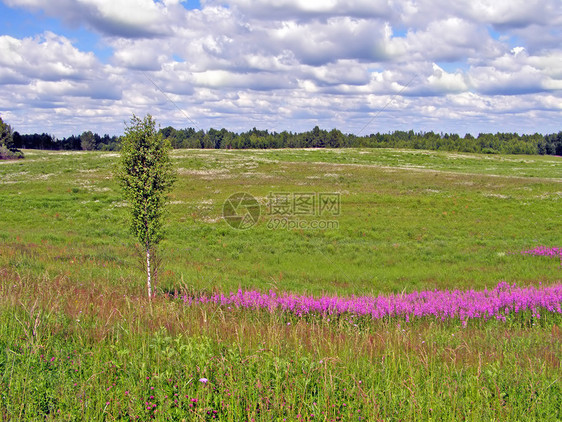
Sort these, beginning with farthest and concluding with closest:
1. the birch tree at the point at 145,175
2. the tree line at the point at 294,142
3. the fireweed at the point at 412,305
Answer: the tree line at the point at 294,142 < the birch tree at the point at 145,175 < the fireweed at the point at 412,305

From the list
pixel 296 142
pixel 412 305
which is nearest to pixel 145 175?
pixel 412 305

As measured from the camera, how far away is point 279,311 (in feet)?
37.5

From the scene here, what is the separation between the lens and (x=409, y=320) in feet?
37.8

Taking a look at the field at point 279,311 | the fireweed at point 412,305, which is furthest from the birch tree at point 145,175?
the fireweed at point 412,305

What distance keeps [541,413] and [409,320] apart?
6.66 meters

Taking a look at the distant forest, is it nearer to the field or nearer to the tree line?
the tree line

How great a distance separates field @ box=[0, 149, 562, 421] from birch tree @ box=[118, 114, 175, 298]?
663 millimetres

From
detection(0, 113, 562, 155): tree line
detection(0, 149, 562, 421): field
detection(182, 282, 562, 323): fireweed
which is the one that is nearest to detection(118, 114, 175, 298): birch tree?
detection(0, 149, 562, 421): field

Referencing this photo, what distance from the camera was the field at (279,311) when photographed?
4832mm

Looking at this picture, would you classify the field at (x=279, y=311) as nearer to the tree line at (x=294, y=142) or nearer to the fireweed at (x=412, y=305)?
the fireweed at (x=412, y=305)

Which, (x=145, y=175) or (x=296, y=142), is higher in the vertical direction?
(x=296, y=142)

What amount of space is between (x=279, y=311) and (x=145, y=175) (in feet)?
19.6

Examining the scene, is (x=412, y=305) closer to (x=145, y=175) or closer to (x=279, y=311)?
(x=279, y=311)

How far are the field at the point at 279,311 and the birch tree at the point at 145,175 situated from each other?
663 millimetres
